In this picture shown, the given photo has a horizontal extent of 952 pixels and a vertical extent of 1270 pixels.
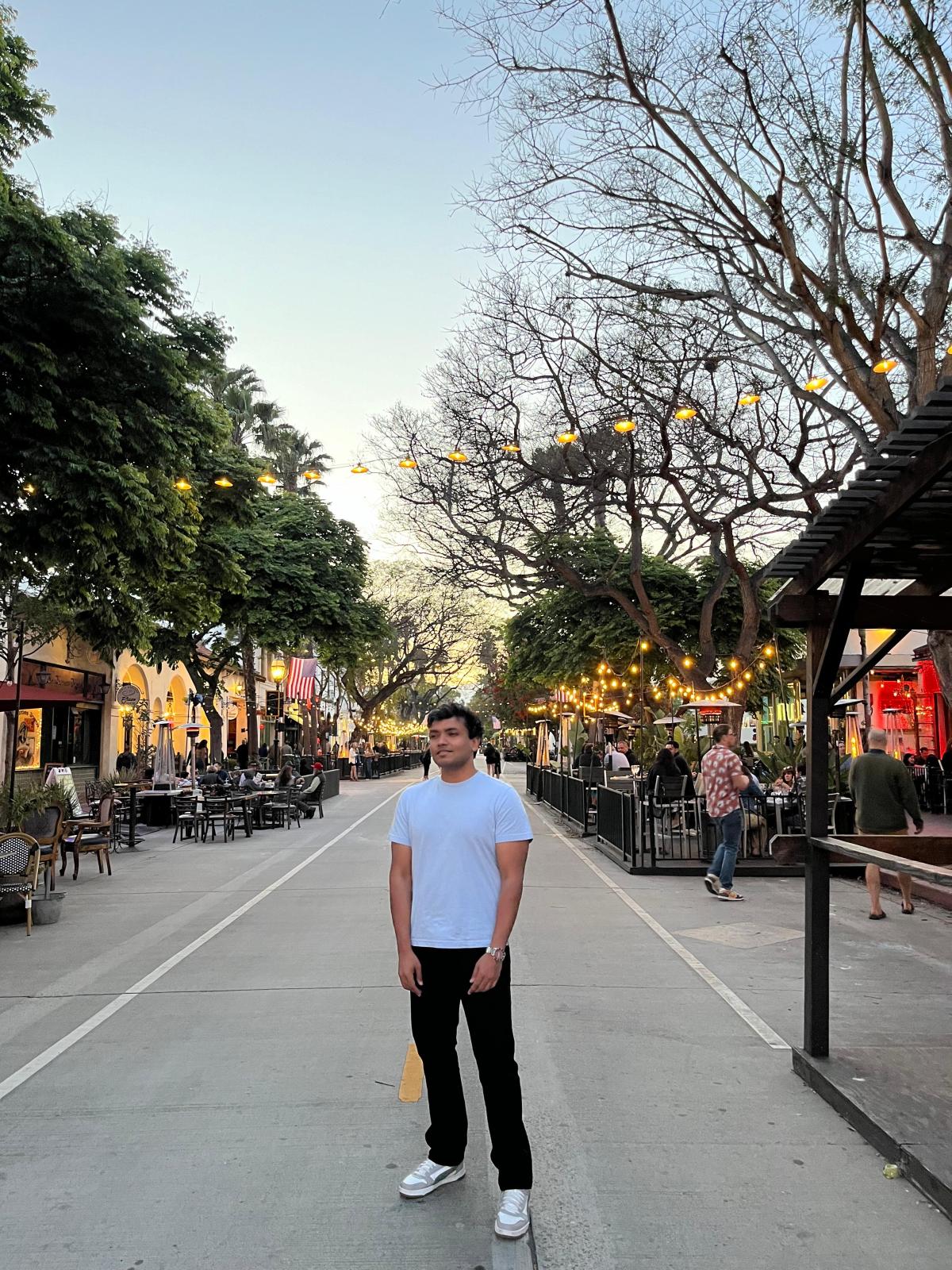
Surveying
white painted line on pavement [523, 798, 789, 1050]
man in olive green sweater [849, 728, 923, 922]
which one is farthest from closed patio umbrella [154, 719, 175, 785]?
man in olive green sweater [849, 728, 923, 922]

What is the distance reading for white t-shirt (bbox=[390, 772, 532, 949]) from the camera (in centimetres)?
384

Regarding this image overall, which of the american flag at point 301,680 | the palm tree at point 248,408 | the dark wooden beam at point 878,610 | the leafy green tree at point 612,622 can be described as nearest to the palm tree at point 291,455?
the palm tree at point 248,408

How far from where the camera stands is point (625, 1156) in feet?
14.4

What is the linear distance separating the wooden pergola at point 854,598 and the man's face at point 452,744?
2024 mm

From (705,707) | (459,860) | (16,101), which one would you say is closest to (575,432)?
(705,707)

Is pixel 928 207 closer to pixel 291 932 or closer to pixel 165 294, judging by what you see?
pixel 165 294

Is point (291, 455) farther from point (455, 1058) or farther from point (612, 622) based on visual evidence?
point (455, 1058)

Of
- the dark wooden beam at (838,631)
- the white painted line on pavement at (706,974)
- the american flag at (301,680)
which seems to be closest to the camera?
the dark wooden beam at (838,631)

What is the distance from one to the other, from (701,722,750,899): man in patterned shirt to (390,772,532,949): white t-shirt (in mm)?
8439

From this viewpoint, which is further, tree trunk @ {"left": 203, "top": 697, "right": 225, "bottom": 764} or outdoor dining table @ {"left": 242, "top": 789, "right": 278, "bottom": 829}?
tree trunk @ {"left": 203, "top": 697, "right": 225, "bottom": 764}

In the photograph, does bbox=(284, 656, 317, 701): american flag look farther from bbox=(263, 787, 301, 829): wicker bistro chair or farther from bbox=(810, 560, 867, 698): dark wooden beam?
bbox=(810, 560, 867, 698): dark wooden beam

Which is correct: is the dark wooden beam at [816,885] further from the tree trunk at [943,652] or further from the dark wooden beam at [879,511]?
the tree trunk at [943,652]

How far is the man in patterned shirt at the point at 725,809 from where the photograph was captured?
464 inches

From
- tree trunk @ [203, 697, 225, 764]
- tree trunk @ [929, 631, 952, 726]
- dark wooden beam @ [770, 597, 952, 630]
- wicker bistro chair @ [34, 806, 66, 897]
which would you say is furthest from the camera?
tree trunk @ [203, 697, 225, 764]
